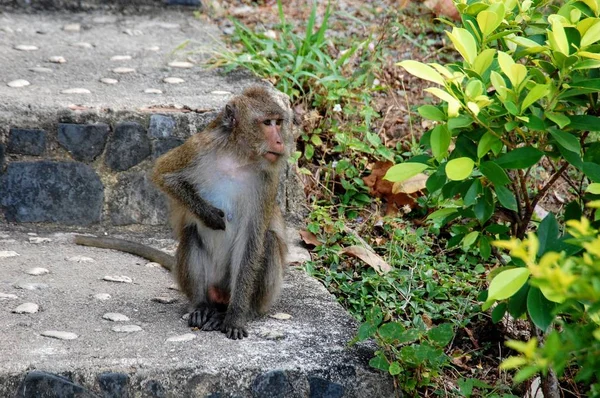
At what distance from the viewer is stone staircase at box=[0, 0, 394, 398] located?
3.89 m

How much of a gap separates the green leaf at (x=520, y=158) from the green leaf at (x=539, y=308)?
53 centimetres

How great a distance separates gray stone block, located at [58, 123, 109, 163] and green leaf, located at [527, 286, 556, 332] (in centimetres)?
327

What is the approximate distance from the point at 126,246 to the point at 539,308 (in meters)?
2.86

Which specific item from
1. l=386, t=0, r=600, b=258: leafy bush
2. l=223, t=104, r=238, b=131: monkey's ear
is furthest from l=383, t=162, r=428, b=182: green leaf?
l=223, t=104, r=238, b=131: monkey's ear

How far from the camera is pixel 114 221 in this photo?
5734mm

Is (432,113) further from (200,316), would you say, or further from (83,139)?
(83,139)

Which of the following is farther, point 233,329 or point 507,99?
point 233,329

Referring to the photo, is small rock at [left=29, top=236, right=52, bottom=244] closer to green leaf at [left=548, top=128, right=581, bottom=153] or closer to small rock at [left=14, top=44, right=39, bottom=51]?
small rock at [left=14, top=44, right=39, bottom=51]

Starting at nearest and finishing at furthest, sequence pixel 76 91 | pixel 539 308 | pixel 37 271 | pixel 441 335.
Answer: pixel 539 308 → pixel 441 335 → pixel 37 271 → pixel 76 91

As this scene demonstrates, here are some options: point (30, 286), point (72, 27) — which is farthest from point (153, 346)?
point (72, 27)

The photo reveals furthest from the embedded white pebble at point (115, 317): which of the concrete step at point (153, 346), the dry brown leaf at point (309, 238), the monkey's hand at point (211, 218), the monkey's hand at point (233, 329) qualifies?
the dry brown leaf at point (309, 238)

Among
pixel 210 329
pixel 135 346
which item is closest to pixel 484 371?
pixel 210 329

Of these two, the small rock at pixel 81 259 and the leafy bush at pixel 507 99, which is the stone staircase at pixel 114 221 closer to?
the small rock at pixel 81 259

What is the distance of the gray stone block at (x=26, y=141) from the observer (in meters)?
5.58
